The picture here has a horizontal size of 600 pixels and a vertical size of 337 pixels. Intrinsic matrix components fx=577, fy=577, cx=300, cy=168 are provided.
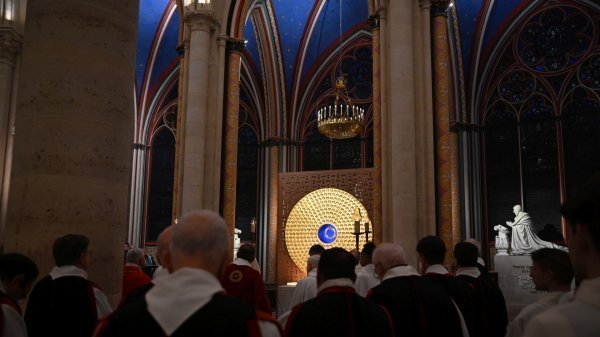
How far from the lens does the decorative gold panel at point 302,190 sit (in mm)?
12016

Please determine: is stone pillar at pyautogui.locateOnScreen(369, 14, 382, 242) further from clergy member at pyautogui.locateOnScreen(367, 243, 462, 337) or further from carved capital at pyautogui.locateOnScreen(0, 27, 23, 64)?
carved capital at pyautogui.locateOnScreen(0, 27, 23, 64)

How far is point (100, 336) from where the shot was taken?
175cm

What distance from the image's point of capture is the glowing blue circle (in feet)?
40.5

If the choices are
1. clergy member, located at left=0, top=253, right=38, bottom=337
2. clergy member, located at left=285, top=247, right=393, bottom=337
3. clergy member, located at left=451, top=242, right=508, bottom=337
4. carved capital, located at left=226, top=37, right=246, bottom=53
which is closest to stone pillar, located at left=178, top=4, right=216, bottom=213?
carved capital, located at left=226, top=37, right=246, bottom=53

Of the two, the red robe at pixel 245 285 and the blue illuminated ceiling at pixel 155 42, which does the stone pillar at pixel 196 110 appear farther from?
the blue illuminated ceiling at pixel 155 42

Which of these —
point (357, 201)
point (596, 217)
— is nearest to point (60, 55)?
point (596, 217)

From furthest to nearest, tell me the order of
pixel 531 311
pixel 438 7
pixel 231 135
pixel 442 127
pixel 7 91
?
pixel 7 91
pixel 231 135
pixel 438 7
pixel 442 127
pixel 531 311

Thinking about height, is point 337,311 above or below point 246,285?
above

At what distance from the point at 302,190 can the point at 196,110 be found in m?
2.95

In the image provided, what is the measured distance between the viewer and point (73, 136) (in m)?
3.79

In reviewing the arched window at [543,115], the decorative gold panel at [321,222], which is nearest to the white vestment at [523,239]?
the decorative gold panel at [321,222]

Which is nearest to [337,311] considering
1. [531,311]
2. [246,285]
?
[531,311]

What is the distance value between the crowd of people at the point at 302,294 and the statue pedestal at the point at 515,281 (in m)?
6.95

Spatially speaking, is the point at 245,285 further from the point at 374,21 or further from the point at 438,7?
the point at 438,7
